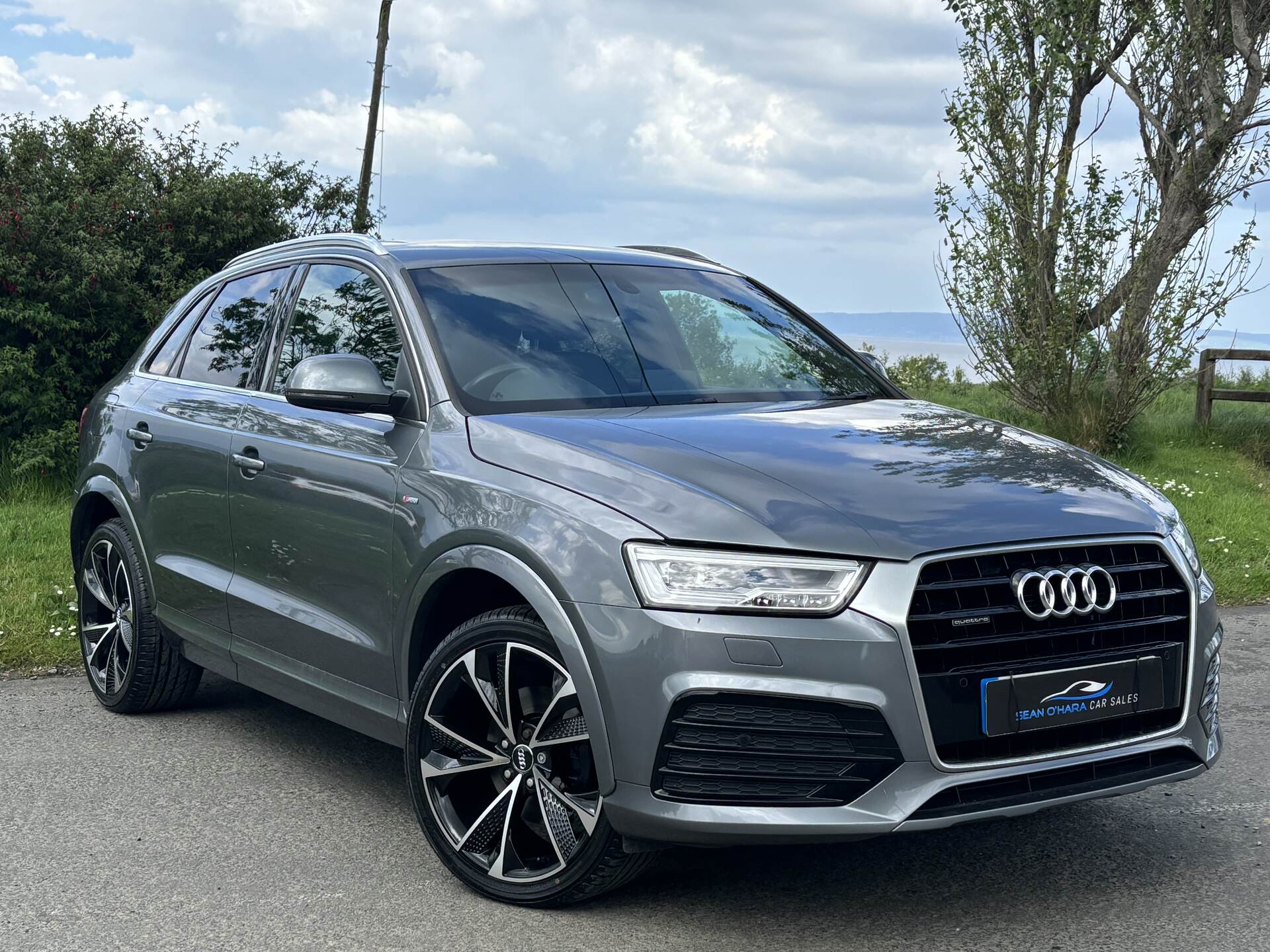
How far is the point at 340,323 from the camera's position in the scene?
4.80 metres

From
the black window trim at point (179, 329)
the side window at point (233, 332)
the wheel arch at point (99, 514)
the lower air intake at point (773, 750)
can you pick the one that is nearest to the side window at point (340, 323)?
the side window at point (233, 332)

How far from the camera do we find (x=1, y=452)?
36.2ft

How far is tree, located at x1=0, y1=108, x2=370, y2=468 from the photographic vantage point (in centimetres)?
1112

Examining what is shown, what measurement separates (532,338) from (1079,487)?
5.63 feet

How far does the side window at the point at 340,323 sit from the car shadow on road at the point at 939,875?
1.48 meters

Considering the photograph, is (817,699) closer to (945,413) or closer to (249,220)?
(945,413)

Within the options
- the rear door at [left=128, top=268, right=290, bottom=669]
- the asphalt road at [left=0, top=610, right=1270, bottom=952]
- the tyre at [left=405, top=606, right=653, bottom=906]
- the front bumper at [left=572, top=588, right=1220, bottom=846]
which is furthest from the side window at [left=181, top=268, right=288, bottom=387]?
the front bumper at [left=572, top=588, right=1220, bottom=846]

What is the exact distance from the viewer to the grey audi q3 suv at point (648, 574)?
3232mm

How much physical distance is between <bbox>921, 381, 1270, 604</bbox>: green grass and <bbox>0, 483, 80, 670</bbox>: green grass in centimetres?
651

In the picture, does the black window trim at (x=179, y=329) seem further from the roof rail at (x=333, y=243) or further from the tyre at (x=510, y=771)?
the tyre at (x=510, y=771)

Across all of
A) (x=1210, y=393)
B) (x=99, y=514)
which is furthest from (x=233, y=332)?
(x=1210, y=393)

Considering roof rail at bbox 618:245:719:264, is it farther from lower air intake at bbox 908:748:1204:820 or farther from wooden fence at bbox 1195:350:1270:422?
wooden fence at bbox 1195:350:1270:422

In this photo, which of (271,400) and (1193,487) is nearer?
(271,400)

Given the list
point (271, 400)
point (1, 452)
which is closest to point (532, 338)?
point (271, 400)
